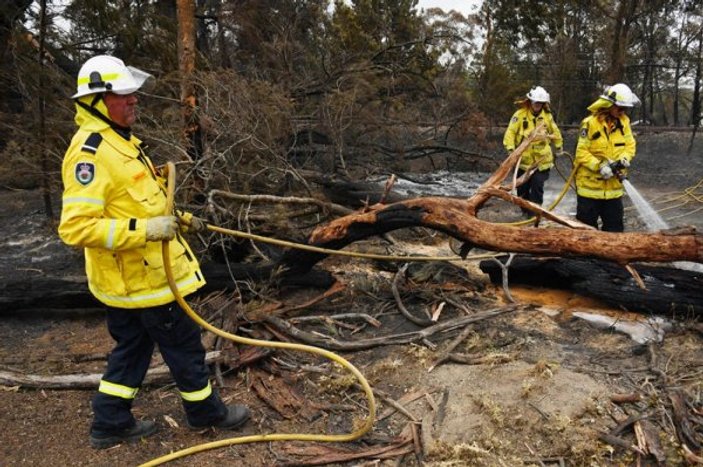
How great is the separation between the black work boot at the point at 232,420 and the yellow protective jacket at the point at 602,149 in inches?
153

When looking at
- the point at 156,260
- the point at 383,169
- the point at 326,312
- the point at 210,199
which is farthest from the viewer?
the point at 383,169

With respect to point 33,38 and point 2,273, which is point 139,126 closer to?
point 2,273

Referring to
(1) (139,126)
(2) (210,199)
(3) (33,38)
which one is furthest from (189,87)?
(3) (33,38)

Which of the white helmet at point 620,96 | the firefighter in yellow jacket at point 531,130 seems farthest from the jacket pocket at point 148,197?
the firefighter in yellow jacket at point 531,130

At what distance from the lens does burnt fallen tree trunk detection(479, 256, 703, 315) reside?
3.92 meters

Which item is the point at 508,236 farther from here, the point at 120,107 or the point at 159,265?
the point at 120,107

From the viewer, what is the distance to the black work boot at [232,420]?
2922 millimetres

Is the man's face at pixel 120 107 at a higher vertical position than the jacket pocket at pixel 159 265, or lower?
higher

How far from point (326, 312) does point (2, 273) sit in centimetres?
364

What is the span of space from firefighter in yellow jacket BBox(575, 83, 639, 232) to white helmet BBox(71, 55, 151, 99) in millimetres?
4095

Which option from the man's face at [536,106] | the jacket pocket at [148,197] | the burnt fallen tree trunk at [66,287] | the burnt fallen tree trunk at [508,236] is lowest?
the burnt fallen tree trunk at [66,287]

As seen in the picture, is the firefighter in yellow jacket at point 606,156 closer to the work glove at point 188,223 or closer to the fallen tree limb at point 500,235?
the fallen tree limb at point 500,235

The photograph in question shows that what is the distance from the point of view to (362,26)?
1884 cm

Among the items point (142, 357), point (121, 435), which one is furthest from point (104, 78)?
point (121, 435)
